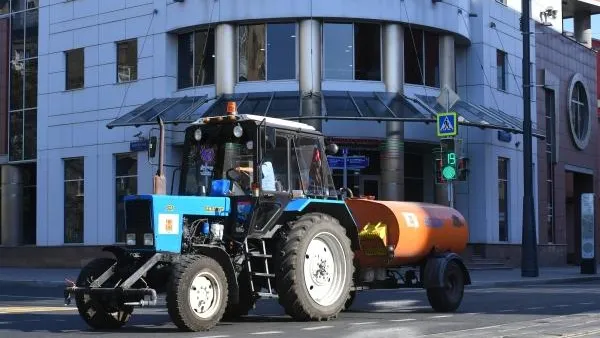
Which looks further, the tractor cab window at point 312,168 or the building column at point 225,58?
the building column at point 225,58

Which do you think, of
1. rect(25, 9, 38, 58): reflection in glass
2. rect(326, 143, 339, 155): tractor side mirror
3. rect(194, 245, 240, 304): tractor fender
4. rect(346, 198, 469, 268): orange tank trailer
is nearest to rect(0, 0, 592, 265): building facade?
rect(25, 9, 38, 58): reflection in glass

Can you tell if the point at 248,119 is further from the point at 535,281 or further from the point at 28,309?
the point at 535,281

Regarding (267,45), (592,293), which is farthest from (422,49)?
(592,293)

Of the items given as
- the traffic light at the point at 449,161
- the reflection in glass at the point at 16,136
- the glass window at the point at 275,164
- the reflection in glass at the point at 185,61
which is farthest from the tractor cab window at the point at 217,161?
the reflection in glass at the point at 16,136

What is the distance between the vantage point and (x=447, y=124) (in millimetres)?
26062

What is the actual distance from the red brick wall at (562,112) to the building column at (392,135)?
33.2 ft

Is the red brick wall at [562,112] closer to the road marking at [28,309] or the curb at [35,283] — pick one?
the curb at [35,283]

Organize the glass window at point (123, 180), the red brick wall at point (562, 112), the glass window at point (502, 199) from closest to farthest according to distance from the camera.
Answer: the glass window at point (123, 180) → the glass window at point (502, 199) → the red brick wall at point (562, 112)

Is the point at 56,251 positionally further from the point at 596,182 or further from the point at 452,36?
the point at 596,182

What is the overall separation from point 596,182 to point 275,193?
36.5 meters

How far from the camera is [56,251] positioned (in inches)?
1458

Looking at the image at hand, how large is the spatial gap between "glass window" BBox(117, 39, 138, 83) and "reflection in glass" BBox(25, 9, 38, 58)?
5.01 metres

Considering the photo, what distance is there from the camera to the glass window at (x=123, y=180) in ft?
115

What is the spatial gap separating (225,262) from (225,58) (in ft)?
68.3
